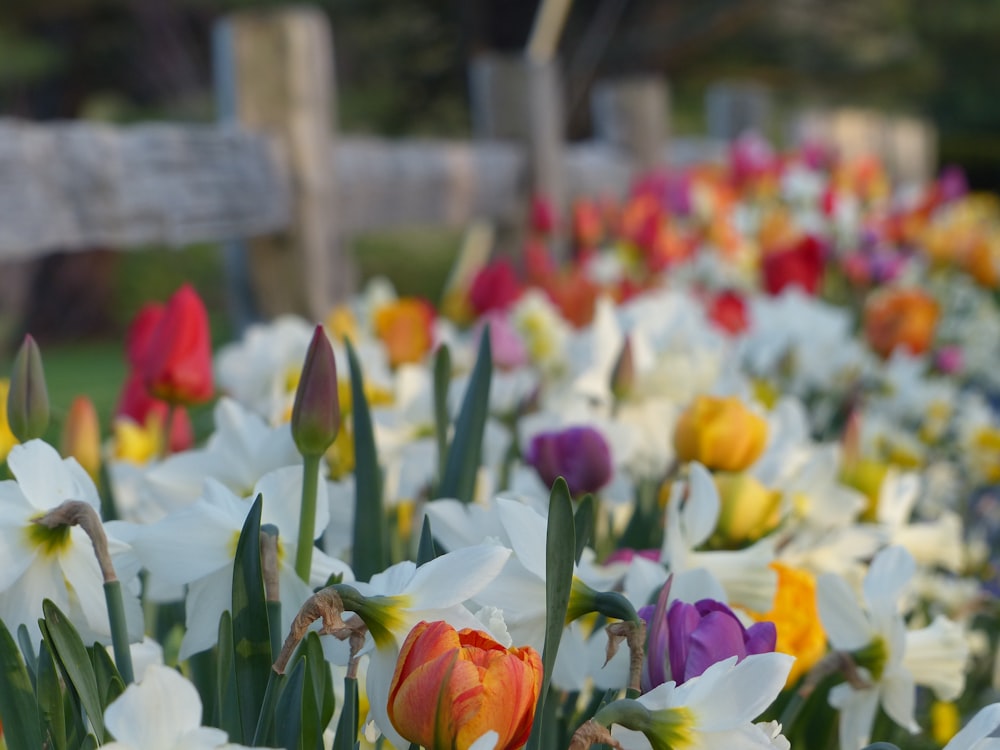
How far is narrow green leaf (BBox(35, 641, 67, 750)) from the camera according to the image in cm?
47

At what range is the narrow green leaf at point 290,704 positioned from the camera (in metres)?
0.45

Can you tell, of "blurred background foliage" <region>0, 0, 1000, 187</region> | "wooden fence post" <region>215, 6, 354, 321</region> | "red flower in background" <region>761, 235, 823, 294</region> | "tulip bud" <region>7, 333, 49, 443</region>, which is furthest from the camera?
"blurred background foliage" <region>0, 0, 1000, 187</region>

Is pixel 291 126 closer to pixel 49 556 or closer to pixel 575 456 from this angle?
pixel 575 456

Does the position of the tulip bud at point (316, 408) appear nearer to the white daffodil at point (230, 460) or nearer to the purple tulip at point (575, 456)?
the white daffodil at point (230, 460)

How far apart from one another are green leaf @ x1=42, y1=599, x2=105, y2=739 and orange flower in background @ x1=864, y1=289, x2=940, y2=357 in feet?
4.47

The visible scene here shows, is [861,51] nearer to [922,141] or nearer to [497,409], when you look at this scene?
[922,141]

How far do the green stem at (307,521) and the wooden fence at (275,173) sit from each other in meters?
1.18

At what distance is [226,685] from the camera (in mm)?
524

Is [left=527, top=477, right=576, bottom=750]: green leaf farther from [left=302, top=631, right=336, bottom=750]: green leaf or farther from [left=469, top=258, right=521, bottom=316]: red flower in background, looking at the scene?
[left=469, top=258, right=521, bottom=316]: red flower in background

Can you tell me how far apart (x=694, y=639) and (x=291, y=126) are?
198cm

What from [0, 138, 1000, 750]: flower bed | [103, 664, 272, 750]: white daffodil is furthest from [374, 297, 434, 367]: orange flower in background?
[103, 664, 272, 750]: white daffodil

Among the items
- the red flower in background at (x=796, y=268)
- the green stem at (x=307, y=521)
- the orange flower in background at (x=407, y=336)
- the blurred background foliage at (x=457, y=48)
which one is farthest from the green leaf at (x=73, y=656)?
the blurred background foliage at (x=457, y=48)

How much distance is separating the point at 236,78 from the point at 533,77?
1.24 m

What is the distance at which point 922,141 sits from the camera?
7578mm
